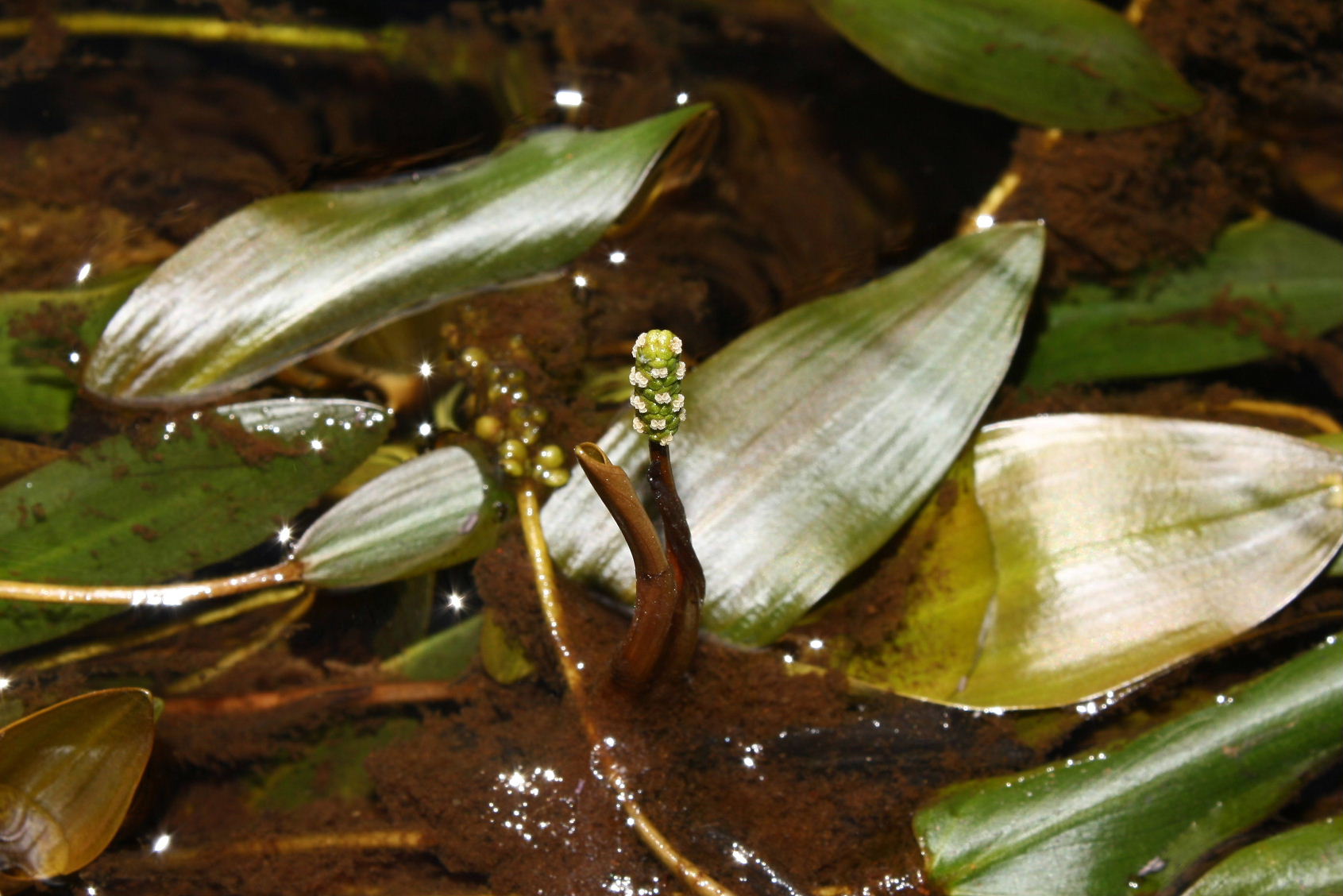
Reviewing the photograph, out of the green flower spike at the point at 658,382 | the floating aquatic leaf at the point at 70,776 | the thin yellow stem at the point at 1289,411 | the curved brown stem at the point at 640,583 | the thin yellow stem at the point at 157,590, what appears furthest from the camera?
the thin yellow stem at the point at 1289,411

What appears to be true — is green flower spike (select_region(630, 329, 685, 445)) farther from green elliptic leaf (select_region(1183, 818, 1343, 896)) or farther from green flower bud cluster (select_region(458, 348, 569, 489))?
green elliptic leaf (select_region(1183, 818, 1343, 896))

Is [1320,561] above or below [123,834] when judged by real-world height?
above

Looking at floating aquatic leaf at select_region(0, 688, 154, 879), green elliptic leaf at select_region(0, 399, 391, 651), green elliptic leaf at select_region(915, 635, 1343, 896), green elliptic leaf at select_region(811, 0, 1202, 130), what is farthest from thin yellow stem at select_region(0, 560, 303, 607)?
green elliptic leaf at select_region(811, 0, 1202, 130)

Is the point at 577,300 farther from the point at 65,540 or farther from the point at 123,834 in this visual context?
the point at 123,834

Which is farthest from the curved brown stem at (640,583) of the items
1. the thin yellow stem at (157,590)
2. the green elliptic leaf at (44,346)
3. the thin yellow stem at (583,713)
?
the green elliptic leaf at (44,346)

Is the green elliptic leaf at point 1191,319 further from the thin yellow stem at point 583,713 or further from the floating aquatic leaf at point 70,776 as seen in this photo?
the floating aquatic leaf at point 70,776

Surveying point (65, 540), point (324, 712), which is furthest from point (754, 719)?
point (65, 540)
